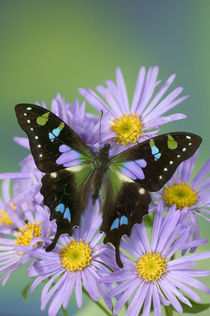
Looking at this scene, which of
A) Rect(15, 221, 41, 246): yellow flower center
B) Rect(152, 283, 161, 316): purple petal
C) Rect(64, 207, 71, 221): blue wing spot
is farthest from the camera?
Rect(15, 221, 41, 246): yellow flower center

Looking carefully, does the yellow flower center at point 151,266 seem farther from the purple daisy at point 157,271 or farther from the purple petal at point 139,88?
the purple petal at point 139,88

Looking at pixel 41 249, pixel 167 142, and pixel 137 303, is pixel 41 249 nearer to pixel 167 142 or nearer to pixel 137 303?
pixel 137 303

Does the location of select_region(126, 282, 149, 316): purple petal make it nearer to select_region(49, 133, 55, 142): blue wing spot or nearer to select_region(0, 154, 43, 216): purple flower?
select_region(0, 154, 43, 216): purple flower

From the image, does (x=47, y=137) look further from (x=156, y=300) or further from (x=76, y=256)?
(x=156, y=300)

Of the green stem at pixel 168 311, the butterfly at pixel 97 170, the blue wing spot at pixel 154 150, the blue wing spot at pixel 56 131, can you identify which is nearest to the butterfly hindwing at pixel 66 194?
the butterfly at pixel 97 170

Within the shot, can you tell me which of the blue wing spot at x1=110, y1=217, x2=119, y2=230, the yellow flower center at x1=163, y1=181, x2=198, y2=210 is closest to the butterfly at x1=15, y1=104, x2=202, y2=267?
the blue wing spot at x1=110, y1=217, x2=119, y2=230

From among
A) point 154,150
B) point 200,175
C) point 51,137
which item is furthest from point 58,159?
point 200,175
